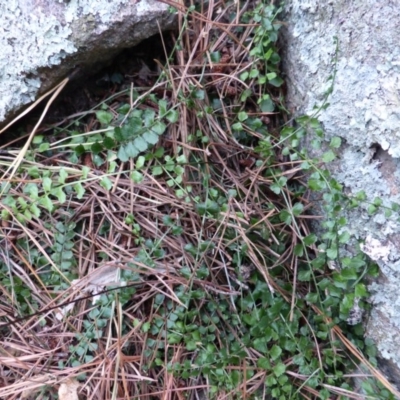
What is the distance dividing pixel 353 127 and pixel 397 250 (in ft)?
1.23

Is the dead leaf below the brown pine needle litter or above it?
below

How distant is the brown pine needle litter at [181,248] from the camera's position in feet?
4.75

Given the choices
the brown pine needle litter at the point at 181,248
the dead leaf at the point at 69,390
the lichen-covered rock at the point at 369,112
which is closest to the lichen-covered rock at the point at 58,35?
the brown pine needle litter at the point at 181,248

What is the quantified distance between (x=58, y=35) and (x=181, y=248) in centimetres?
80

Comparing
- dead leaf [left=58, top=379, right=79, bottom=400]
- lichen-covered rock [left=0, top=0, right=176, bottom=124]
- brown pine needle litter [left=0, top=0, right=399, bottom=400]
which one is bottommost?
dead leaf [left=58, top=379, right=79, bottom=400]

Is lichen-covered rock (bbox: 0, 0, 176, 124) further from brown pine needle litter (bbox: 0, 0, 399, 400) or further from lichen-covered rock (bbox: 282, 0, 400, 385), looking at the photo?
lichen-covered rock (bbox: 282, 0, 400, 385)

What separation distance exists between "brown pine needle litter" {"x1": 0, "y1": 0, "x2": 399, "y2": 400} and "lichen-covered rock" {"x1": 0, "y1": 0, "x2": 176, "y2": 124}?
0.21 ft

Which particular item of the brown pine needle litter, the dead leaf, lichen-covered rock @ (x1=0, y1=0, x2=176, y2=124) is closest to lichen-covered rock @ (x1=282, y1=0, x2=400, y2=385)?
the brown pine needle litter

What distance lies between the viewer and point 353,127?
1394 millimetres

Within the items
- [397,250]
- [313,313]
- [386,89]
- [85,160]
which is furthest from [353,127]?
[85,160]

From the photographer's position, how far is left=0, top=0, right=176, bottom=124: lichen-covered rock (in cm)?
153

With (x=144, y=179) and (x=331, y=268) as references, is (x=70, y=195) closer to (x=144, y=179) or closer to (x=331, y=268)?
(x=144, y=179)

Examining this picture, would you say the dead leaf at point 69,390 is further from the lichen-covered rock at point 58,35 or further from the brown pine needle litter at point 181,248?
the lichen-covered rock at point 58,35

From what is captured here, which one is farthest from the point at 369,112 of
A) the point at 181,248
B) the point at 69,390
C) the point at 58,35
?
the point at 69,390
